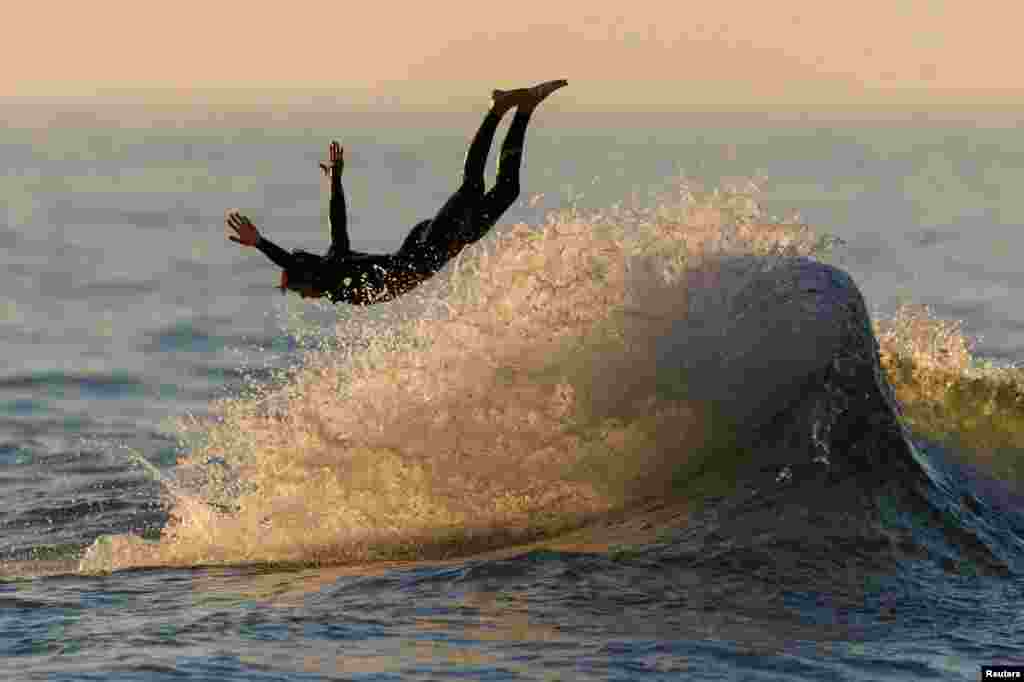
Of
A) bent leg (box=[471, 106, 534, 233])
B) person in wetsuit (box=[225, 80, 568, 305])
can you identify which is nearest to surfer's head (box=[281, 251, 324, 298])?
person in wetsuit (box=[225, 80, 568, 305])

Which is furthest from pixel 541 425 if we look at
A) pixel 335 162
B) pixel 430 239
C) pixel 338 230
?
pixel 335 162

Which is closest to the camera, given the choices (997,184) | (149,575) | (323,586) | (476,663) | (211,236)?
(476,663)

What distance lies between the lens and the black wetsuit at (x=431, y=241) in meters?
13.4

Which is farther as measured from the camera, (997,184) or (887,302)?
(997,184)

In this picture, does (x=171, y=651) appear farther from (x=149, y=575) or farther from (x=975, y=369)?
(x=975, y=369)

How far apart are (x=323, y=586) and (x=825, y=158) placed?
95354 millimetres

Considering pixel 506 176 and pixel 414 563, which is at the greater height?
pixel 506 176

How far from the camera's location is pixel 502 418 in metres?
14.0

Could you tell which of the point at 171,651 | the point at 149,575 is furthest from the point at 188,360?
the point at 171,651

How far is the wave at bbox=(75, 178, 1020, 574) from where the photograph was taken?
45.4 feet

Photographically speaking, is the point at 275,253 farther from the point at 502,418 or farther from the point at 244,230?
the point at 502,418

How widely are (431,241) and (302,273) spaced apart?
101 centimetres

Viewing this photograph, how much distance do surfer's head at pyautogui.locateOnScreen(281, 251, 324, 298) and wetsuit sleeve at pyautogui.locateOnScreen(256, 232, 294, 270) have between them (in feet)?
0.16

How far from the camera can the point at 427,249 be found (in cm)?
1378
